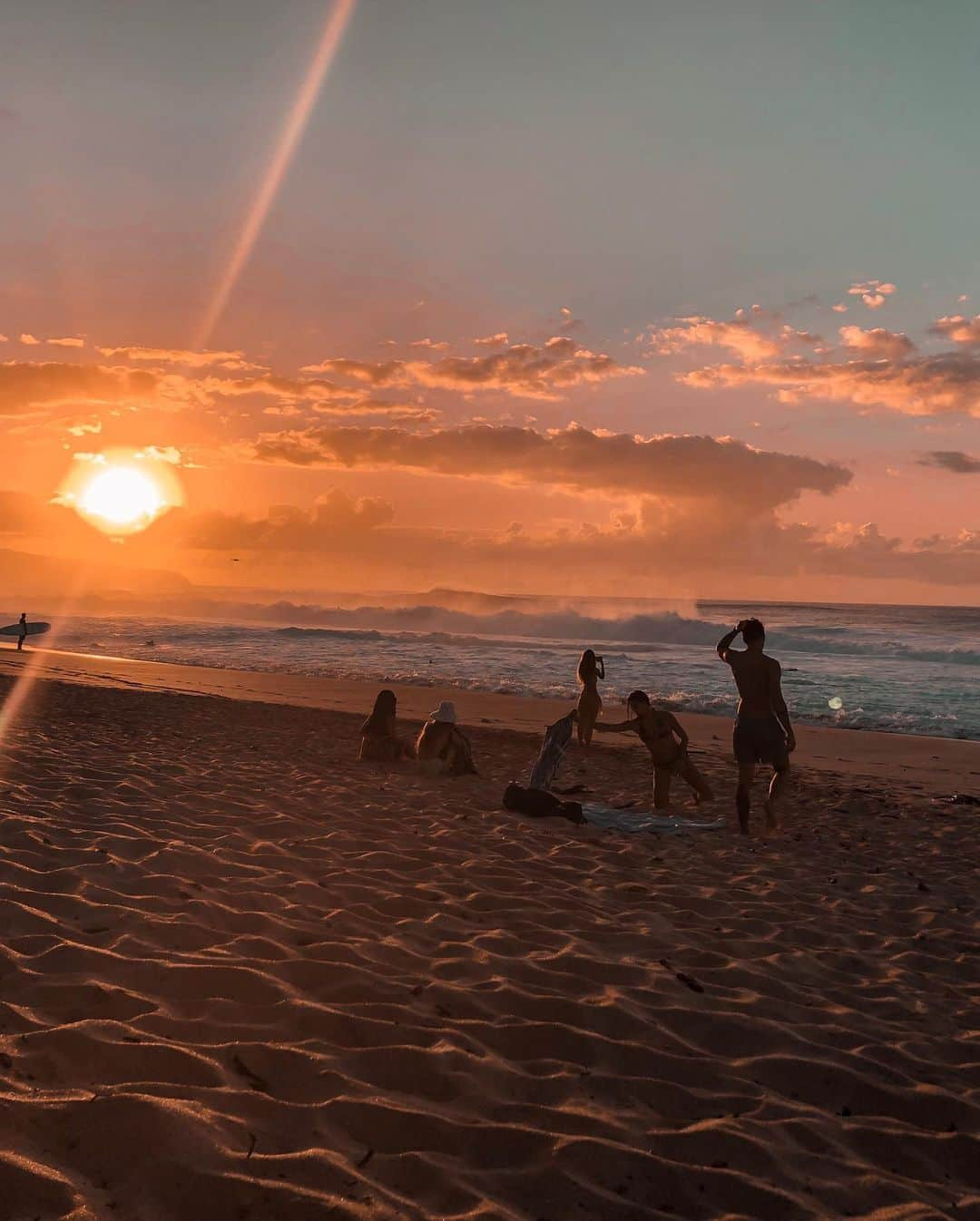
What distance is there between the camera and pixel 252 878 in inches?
231

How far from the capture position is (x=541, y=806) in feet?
29.5

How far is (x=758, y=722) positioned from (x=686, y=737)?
1.32 meters

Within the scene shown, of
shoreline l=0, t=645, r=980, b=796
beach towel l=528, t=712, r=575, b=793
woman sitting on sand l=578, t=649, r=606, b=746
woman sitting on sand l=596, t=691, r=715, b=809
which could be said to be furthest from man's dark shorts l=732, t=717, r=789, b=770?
woman sitting on sand l=578, t=649, r=606, b=746

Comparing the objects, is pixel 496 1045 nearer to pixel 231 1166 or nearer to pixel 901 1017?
pixel 231 1166

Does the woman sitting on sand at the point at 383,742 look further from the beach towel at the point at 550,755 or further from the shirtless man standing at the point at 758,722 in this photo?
the shirtless man standing at the point at 758,722

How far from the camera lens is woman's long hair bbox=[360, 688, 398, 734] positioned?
1173cm

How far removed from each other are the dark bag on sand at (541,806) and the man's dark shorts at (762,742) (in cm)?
167

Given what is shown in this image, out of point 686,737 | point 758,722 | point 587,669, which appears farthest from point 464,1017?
point 587,669

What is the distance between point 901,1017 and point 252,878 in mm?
3841

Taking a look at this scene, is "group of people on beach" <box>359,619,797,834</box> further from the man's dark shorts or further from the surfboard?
the surfboard

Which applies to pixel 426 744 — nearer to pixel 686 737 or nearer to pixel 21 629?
pixel 686 737

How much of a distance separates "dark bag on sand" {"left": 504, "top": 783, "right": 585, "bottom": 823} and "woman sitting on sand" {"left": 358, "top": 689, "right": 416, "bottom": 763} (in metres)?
3.02

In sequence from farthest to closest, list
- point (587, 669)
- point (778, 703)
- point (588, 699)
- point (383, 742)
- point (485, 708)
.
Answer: point (485, 708)
point (587, 669)
point (588, 699)
point (383, 742)
point (778, 703)

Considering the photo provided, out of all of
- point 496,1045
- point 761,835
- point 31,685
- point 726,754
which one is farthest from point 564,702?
point 496,1045
